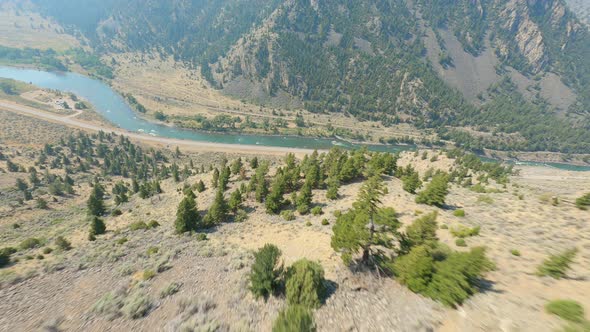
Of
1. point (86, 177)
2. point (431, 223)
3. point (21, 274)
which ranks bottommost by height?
point (86, 177)

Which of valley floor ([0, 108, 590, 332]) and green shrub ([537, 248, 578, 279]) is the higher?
green shrub ([537, 248, 578, 279])

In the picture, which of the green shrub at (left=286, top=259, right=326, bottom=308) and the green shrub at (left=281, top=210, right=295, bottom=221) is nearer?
the green shrub at (left=286, top=259, right=326, bottom=308)

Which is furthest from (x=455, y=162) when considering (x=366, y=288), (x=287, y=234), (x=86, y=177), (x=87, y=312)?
(x=86, y=177)

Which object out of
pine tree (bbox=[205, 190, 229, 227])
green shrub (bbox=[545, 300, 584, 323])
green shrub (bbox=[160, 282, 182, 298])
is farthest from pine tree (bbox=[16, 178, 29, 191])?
green shrub (bbox=[545, 300, 584, 323])

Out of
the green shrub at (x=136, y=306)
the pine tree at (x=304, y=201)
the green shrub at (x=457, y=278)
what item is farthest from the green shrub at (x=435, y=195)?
the green shrub at (x=136, y=306)

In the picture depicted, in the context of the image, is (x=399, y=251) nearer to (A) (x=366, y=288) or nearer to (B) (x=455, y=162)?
(A) (x=366, y=288)

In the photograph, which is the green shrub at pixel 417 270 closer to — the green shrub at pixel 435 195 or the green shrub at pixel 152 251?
the green shrub at pixel 435 195

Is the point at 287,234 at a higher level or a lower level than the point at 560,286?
lower

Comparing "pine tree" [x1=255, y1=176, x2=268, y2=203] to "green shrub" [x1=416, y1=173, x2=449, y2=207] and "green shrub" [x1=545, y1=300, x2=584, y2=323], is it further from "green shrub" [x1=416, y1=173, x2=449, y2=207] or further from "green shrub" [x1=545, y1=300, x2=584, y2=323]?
"green shrub" [x1=545, y1=300, x2=584, y2=323]
